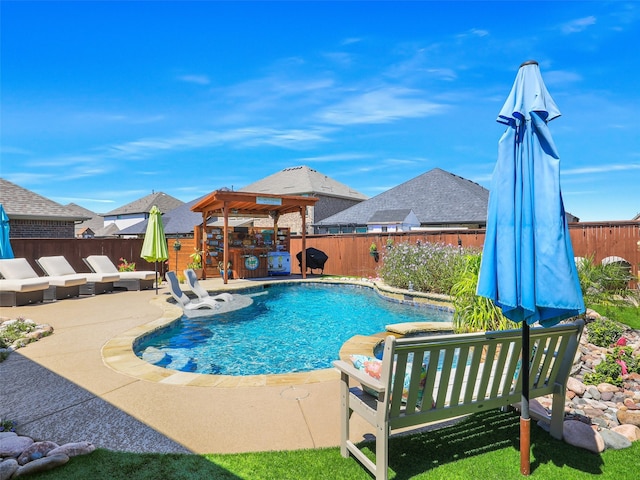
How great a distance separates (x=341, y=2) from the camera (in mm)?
10281

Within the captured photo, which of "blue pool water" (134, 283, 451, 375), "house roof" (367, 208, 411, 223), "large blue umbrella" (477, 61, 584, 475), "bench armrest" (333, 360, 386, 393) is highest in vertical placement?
"house roof" (367, 208, 411, 223)

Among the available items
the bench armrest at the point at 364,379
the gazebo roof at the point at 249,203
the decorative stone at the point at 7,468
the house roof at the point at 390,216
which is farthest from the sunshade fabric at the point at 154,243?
the house roof at the point at 390,216

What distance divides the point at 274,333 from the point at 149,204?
41390 mm

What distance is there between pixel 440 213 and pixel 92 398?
23053 millimetres

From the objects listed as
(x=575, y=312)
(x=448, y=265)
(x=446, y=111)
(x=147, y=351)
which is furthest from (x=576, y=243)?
(x=147, y=351)

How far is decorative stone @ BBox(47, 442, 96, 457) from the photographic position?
2.71m

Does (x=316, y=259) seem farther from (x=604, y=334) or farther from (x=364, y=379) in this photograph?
(x=364, y=379)

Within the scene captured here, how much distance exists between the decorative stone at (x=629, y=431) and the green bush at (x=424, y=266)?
729cm

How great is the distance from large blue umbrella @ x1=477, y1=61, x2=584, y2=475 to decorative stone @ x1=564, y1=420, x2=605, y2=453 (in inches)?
28.5

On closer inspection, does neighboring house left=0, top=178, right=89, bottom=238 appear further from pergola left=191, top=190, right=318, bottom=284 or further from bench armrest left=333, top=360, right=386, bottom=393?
bench armrest left=333, top=360, right=386, bottom=393

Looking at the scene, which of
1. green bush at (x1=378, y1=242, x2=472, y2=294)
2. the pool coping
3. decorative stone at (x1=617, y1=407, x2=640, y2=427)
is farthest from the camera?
green bush at (x1=378, y1=242, x2=472, y2=294)

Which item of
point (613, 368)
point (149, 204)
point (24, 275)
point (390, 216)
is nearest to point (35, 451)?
point (613, 368)

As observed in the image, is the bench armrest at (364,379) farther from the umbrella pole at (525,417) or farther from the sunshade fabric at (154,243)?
the sunshade fabric at (154,243)

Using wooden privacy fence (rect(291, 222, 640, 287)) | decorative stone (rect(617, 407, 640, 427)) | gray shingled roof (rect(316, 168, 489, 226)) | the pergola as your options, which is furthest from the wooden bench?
gray shingled roof (rect(316, 168, 489, 226))
